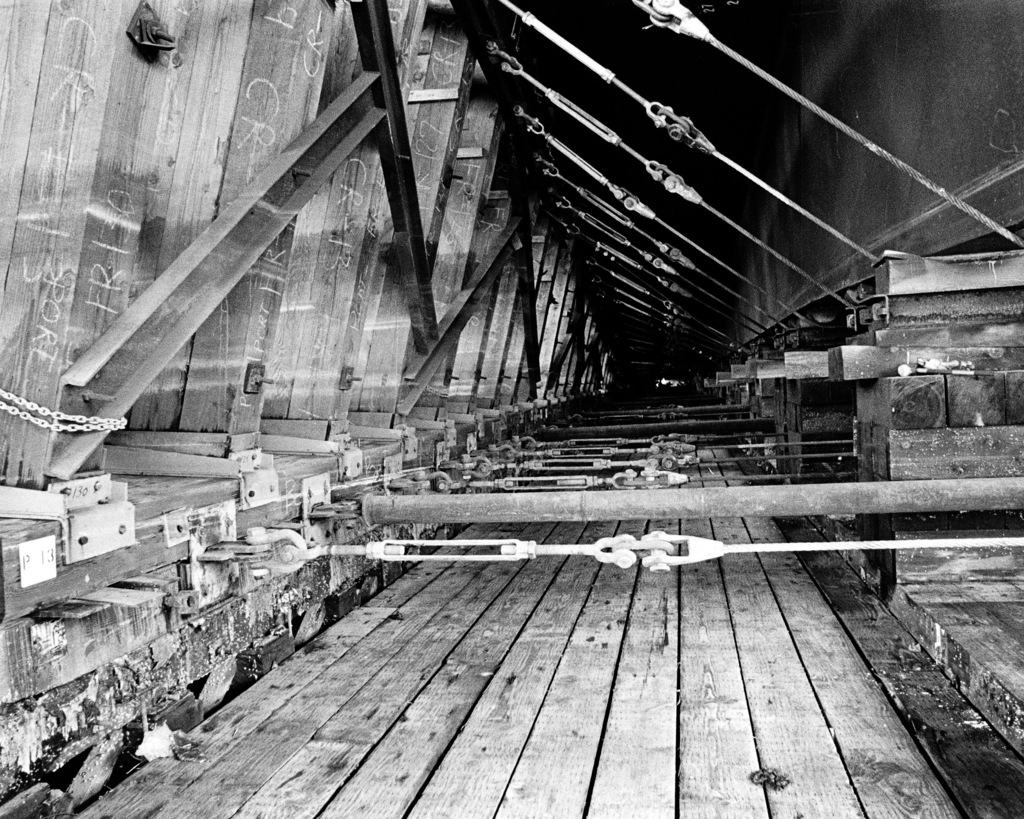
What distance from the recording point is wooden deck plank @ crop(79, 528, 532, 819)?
277cm

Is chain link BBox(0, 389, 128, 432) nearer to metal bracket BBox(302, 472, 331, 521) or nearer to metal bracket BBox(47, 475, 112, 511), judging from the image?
metal bracket BBox(47, 475, 112, 511)

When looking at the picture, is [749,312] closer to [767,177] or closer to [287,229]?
[767,177]

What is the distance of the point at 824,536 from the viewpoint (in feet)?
21.0

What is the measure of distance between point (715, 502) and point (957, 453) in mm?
1176

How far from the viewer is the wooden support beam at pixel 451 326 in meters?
6.24

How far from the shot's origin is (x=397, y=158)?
4.90 metres

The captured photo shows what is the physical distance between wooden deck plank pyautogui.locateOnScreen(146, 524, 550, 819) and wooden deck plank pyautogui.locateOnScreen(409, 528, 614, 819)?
13.1 inches

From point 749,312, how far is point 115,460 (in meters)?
12.8

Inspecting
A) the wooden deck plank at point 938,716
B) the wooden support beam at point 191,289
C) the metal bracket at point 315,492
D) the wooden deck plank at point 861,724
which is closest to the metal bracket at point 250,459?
the metal bracket at point 315,492

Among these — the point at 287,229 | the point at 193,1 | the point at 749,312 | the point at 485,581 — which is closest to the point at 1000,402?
the point at 485,581

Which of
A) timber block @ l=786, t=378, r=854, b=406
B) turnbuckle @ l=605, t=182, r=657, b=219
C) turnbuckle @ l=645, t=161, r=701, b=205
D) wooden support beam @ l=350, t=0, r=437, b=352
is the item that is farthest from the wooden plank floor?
turnbuckle @ l=605, t=182, r=657, b=219

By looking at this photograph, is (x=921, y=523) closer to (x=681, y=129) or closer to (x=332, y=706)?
(x=681, y=129)

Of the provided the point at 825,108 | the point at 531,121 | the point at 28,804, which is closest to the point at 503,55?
the point at 531,121

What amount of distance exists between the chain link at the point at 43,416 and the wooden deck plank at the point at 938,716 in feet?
9.38
